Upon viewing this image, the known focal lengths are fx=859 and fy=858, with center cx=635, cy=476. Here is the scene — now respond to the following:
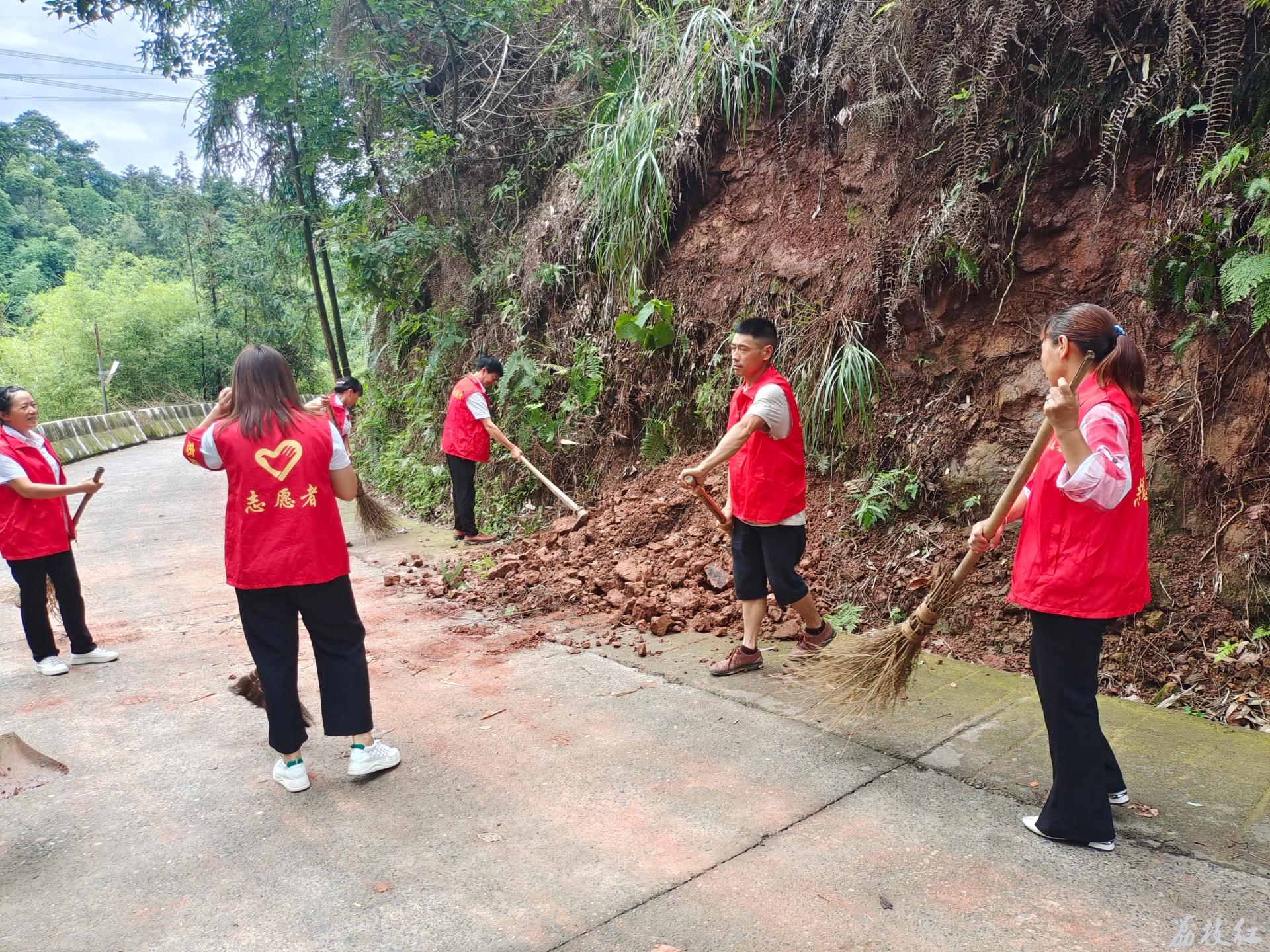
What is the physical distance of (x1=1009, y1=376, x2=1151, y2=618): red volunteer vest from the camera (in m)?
2.71

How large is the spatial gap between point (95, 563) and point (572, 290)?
5.14 m

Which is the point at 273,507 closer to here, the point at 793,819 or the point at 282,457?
the point at 282,457

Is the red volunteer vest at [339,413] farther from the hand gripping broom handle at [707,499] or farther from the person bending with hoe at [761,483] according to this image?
the person bending with hoe at [761,483]

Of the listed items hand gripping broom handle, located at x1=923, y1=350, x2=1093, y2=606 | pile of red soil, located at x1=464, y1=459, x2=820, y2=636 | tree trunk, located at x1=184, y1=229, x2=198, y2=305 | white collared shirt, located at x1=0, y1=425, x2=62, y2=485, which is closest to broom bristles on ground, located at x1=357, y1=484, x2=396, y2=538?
pile of red soil, located at x1=464, y1=459, x2=820, y2=636

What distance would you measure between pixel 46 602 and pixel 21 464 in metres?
0.86

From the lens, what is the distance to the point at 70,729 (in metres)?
4.18

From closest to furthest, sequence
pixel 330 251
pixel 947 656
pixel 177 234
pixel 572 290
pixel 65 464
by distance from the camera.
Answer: pixel 947 656 < pixel 572 290 < pixel 330 251 < pixel 65 464 < pixel 177 234

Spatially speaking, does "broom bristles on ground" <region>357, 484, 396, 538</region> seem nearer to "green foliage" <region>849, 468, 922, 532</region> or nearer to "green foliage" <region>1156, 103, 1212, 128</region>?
"green foliage" <region>849, 468, 922, 532</region>

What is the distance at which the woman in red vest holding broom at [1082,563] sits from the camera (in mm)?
2705

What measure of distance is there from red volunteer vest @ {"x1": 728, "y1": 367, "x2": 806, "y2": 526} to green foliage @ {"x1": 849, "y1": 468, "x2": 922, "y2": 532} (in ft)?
3.92

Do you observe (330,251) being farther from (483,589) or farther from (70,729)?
(70,729)

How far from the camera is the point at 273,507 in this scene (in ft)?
11.0

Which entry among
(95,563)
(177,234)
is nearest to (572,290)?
(95,563)

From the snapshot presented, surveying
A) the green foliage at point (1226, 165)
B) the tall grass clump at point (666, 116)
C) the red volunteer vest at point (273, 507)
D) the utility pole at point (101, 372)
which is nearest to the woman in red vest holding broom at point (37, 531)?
the red volunteer vest at point (273, 507)
